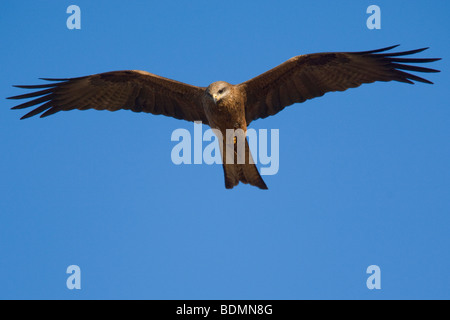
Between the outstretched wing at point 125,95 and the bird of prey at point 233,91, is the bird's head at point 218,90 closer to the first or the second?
the bird of prey at point 233,91

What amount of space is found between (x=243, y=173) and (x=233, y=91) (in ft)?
4.30

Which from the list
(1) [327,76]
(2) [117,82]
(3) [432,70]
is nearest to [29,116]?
(2) [117,82]

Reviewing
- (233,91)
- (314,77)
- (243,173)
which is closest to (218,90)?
(233,91)

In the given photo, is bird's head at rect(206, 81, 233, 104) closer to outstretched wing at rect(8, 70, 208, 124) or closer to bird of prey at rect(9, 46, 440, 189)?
bird of prey at rect(9, 46, 440, 189)

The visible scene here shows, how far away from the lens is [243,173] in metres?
9.20

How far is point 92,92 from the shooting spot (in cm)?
991

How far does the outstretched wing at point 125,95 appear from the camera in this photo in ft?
31.7

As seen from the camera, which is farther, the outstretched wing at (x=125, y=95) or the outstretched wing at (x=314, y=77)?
the outstretched wing at (x=125, y=95)

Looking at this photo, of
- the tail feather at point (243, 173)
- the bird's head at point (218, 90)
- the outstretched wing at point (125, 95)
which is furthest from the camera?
the outstretched wing at point (125, 95)

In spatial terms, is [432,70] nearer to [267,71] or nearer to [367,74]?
[367,74]

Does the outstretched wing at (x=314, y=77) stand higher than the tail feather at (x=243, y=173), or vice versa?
A: the outstretched wing at (x=314, y=77)

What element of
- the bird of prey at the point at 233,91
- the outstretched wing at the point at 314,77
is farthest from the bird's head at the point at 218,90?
the outstretched wing at the point at 314,77

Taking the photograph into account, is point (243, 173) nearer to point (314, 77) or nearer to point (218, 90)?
point (218, 90)

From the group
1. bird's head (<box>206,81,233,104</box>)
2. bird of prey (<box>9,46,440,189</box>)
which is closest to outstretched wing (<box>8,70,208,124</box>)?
bird of prey (<box>9,46,440,189</box>)
